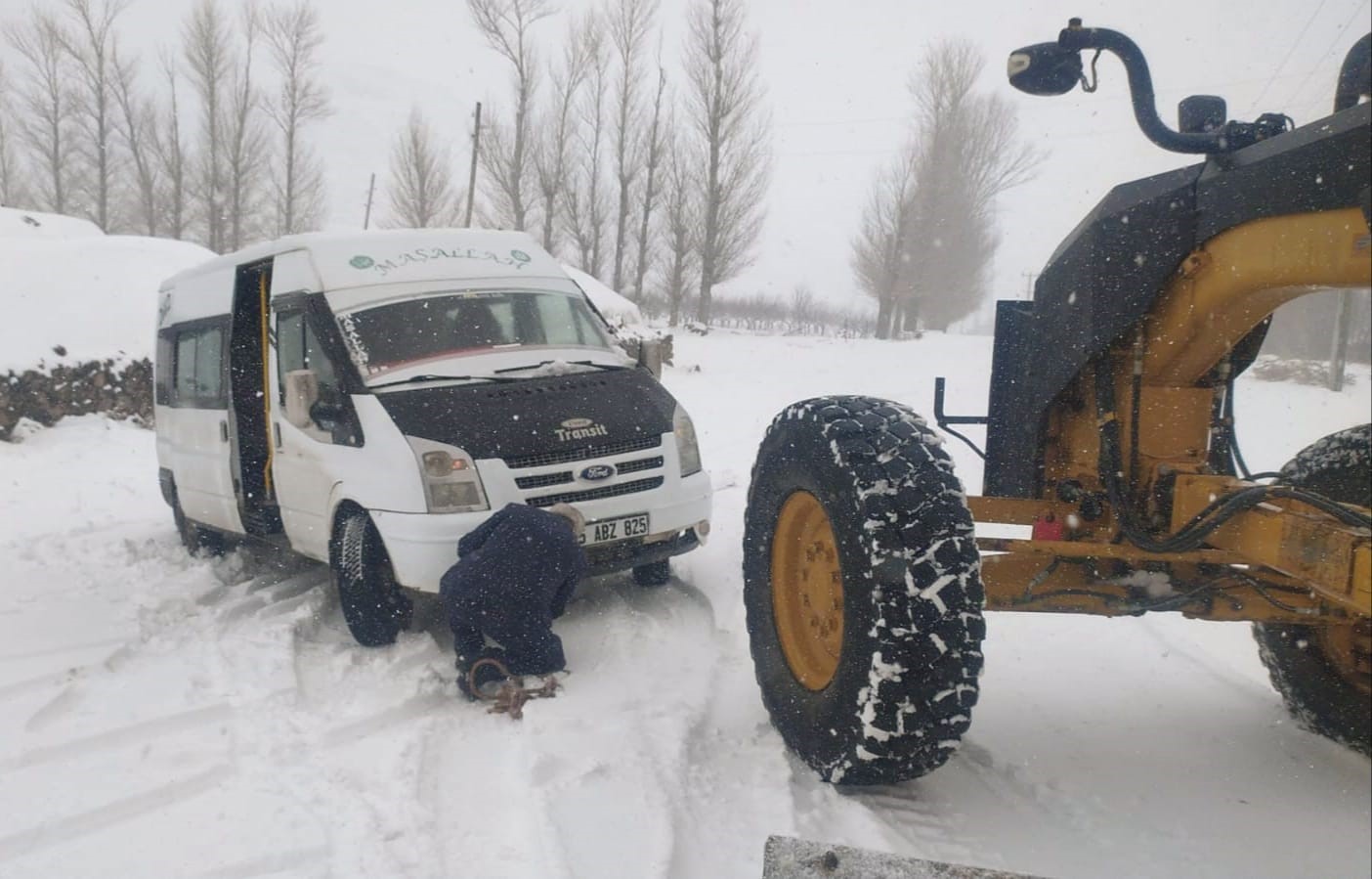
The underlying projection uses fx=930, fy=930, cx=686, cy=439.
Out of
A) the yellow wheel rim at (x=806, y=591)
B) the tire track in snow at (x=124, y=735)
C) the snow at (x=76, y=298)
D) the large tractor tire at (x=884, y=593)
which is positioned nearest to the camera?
the large tractor tire at (x=884, y=593)

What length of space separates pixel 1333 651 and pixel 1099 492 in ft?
2.98

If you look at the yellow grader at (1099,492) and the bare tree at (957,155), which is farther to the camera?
the bare tree at (957,155)

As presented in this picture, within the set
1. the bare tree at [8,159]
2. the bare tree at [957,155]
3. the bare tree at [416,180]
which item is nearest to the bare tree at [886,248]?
the bare tree at [957,155]

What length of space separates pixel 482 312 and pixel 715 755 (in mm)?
3244

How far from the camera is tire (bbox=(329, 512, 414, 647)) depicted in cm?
462

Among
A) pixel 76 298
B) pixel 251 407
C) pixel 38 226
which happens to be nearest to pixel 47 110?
pixel 38 226

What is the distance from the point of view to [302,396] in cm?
498

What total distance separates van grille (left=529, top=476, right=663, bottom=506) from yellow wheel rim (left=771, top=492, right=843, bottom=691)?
5.39 feet

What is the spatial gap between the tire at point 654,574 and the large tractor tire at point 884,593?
2424 millimetres

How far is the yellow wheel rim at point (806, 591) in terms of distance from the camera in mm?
3072

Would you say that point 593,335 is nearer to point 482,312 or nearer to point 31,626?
point 482,312

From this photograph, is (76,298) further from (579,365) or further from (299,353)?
(579,365)

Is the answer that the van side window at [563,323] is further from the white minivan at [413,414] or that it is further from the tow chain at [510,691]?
the tow chain at [510,691]

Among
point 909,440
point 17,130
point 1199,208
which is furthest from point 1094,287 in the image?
point 17,130
